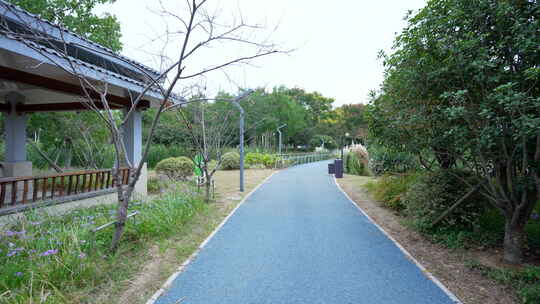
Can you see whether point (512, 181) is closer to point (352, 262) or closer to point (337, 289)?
point (352, 262)

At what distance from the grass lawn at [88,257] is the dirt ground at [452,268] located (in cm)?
344

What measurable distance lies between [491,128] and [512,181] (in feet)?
3.79

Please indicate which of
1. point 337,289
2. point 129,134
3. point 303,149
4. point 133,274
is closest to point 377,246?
point 337,289

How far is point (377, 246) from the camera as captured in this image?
498cm

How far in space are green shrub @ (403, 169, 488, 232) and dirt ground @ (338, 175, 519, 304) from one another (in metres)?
0.42

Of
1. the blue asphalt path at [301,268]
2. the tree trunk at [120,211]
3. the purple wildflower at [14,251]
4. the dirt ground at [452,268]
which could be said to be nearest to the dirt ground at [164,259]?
the blue asphalt path at [301,268]

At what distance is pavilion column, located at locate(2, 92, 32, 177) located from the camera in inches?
281

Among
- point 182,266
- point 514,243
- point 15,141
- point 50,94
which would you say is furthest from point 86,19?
point 514,243

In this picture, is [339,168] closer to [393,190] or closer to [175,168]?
[393,190]

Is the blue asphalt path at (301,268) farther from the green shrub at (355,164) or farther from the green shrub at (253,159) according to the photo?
the green shrub at (253,159)

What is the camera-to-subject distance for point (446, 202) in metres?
5.21

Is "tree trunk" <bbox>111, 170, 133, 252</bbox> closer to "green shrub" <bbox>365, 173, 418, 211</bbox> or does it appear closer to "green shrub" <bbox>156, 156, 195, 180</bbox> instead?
"green shrub" <bbox>365, 173, 418, 211</bbox>

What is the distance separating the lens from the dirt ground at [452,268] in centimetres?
328

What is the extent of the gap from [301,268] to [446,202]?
2.99 meters
